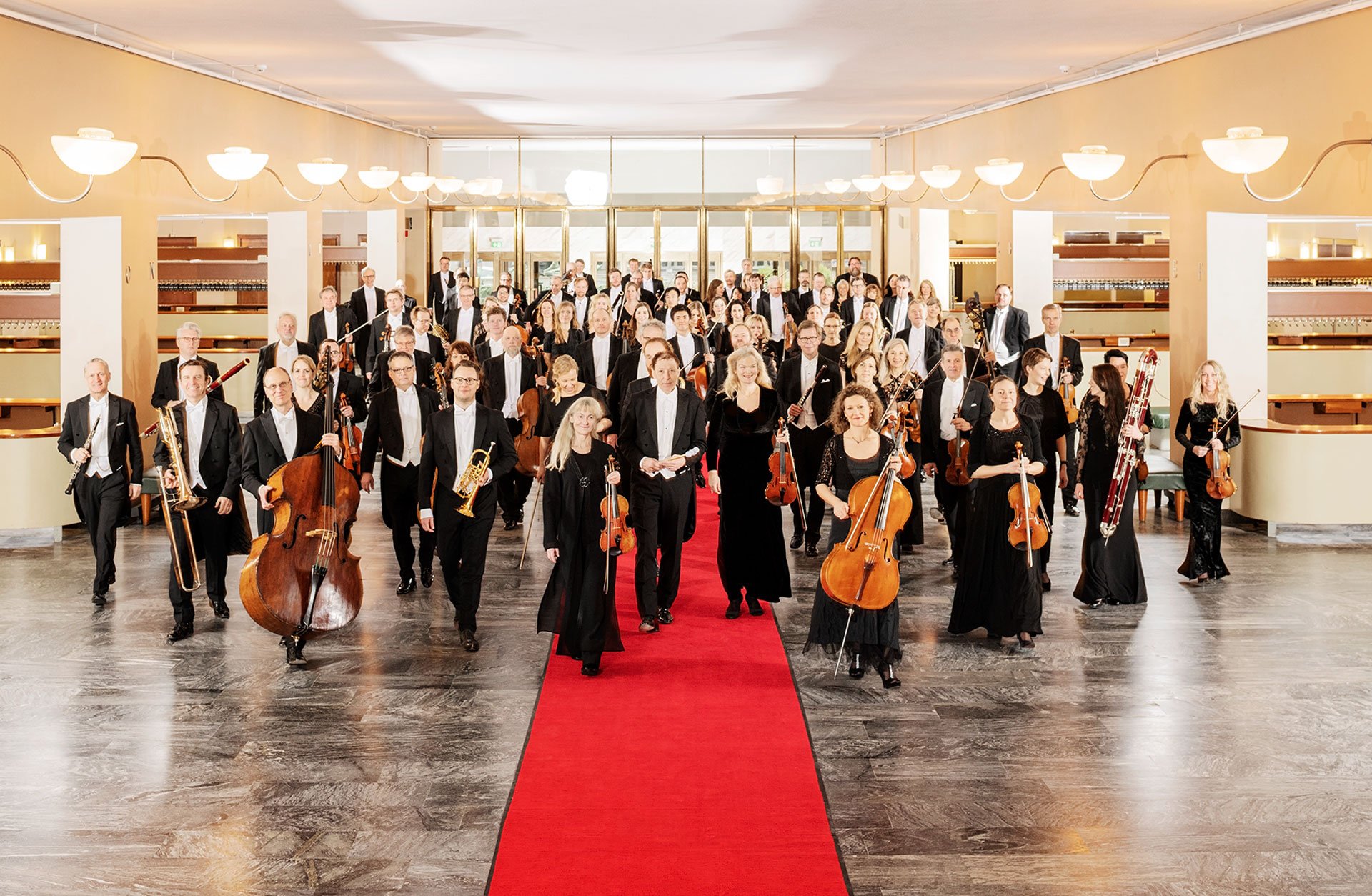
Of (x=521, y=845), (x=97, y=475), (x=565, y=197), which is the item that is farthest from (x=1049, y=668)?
(x=565, y=197)

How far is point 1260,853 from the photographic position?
422 cm

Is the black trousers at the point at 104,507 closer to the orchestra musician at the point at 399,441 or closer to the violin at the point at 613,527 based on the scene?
the orchestra musician at the point at 399,441

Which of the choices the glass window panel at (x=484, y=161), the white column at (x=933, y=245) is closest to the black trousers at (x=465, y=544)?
the white column at (x=933, y=245)

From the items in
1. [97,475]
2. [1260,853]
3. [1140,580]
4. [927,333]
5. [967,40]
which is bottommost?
[1260,853]

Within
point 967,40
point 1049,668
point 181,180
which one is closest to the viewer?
point 1049,668

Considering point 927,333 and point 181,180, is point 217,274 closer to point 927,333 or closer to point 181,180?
point 181,180

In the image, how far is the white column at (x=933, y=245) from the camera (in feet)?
61.8

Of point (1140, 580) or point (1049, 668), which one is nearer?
point (1049, 668)

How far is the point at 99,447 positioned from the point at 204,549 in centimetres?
119

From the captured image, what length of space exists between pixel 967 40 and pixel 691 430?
5702 mm

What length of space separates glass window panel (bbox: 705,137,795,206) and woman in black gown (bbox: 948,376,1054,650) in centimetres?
1519

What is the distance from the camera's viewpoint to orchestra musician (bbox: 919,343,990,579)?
810 cm

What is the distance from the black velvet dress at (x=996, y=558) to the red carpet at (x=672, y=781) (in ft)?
3.70

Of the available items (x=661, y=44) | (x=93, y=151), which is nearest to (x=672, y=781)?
(x=93, y=151)
